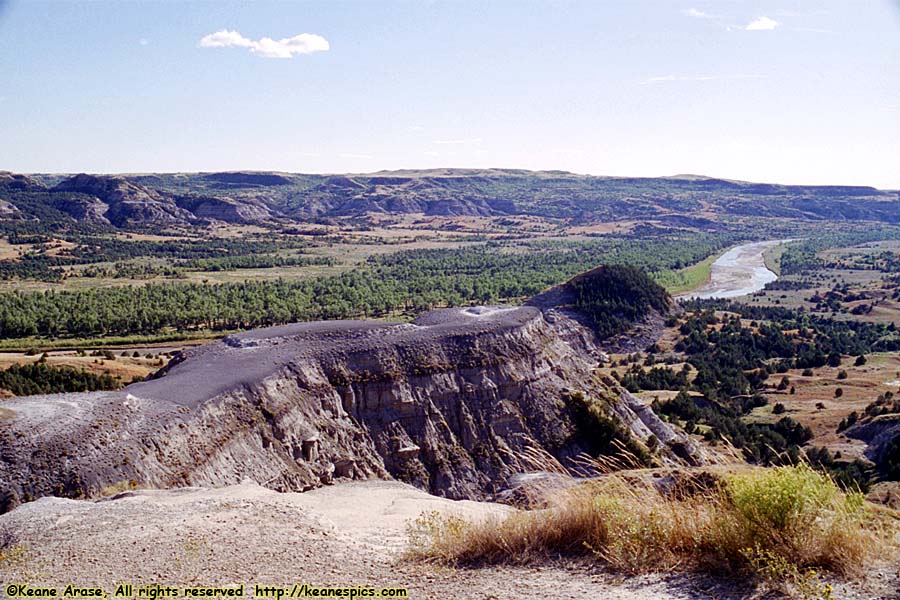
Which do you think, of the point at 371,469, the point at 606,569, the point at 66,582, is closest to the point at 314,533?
the point at 66,582

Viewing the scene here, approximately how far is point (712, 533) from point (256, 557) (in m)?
6.90

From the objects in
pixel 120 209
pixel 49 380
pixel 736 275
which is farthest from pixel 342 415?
pixel 120 209

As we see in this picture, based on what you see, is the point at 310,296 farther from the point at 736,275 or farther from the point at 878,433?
the point at 736,275

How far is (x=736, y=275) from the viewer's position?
454 feet

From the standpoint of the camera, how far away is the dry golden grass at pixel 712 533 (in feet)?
29.7

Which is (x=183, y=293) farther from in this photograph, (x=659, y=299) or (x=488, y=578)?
(x=488, y=578)

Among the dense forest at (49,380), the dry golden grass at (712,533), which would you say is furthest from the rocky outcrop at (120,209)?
the dry golden grass at (712,533)

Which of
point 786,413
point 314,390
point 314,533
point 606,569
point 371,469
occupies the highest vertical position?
point 606,569

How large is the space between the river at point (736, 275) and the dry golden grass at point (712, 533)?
105m

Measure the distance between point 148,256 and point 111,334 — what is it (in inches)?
2898

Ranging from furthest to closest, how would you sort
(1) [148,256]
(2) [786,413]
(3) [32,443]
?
(1) [148,256]
(2) [786,413]
(3) [32,443]

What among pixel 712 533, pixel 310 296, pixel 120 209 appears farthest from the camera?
pixel 120 209

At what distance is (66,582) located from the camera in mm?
10500

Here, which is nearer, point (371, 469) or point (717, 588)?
point (717, 588)
